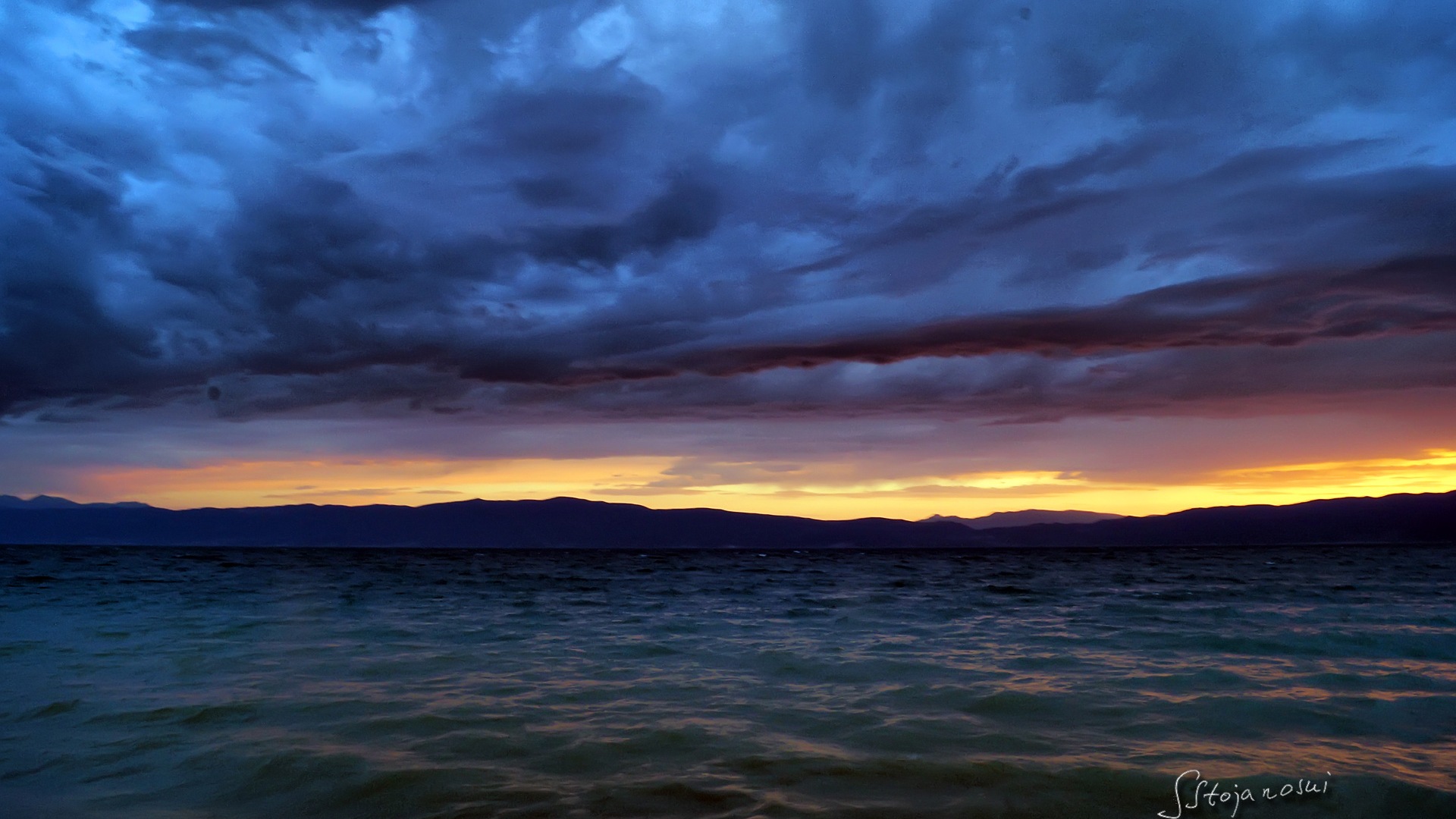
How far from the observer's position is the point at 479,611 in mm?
26188

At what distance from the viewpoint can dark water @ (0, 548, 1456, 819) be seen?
8227mm

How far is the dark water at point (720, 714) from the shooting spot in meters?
8.23

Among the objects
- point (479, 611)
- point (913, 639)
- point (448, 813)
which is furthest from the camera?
point (479, 611)

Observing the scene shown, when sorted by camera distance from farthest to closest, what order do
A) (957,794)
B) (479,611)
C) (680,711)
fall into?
(479,611) < (680,711) < (957,794)

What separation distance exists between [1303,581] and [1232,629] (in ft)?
90.3

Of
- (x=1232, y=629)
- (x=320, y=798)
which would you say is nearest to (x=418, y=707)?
(x=320, y=798)

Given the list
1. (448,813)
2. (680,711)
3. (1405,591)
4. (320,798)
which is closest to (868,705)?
(680,711)

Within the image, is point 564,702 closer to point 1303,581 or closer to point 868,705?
point 868,705

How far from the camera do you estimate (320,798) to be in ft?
27.1

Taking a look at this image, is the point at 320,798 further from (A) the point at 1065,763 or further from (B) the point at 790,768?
(A) the point at 1065,763

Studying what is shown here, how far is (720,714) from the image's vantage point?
11492 millimetres

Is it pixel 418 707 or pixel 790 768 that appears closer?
pixel 790 768

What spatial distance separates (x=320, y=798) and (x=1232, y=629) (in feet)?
68.9

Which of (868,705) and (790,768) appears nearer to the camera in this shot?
(790,768)
